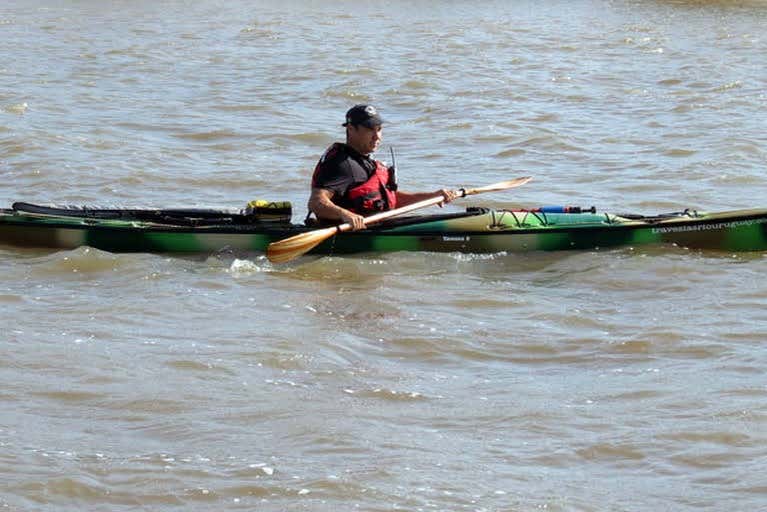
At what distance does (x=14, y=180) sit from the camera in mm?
11594

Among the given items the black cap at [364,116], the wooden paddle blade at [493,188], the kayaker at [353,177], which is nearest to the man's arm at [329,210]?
the kayaker at [353,177]

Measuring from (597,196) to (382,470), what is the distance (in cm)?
623

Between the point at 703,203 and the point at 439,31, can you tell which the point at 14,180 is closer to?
the point at 703,203

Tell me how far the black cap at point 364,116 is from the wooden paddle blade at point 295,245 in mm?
616

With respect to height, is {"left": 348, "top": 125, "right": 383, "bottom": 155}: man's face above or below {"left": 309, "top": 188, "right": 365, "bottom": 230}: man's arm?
above

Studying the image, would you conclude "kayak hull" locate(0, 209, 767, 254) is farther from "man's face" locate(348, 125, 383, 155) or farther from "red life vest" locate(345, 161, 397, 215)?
"man's face" locate(348, 125, 383, 155)

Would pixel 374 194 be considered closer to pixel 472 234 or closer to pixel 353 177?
pixel 353 177

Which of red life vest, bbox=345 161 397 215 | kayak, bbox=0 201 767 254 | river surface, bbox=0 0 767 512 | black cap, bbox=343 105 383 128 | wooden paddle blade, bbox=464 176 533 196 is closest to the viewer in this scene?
river surface, bbox=0 0 767 512

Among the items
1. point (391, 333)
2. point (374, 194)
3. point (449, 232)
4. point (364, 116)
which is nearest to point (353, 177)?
point (374, 194)

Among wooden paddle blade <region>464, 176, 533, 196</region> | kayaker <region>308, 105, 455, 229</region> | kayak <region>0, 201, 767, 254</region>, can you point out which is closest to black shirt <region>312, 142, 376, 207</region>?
kayaker <region>308, 105, 455, 229</region>

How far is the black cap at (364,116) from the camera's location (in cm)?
792

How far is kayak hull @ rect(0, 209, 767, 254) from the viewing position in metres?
8.52

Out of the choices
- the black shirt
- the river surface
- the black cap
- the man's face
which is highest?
the black cap

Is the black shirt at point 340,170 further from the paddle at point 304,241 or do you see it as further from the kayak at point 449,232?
the kayak at point 449,232
